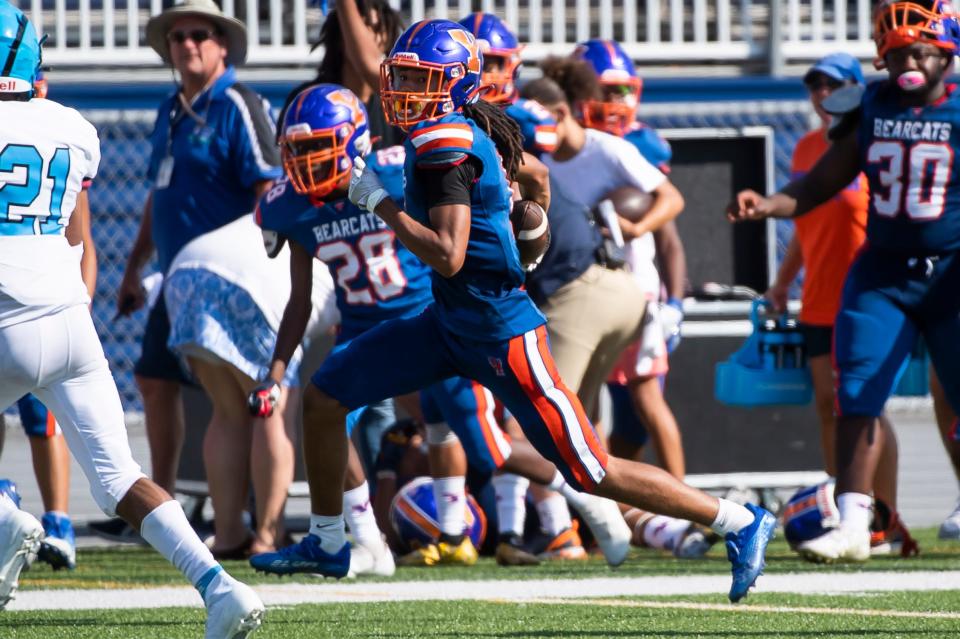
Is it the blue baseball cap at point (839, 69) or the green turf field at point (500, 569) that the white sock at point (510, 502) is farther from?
the blue baseball cap at point (839, 69)

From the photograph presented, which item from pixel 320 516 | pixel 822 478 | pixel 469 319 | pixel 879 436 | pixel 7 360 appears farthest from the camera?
pixel 822 478

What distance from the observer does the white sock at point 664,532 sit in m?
6.84

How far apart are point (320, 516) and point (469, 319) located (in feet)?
2.93

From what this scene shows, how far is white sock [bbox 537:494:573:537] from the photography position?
22.6 ft

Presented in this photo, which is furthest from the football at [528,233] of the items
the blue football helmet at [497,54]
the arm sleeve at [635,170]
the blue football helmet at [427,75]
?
the arm sleeve at [635,170]

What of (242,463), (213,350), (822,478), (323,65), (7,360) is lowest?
(822,478)

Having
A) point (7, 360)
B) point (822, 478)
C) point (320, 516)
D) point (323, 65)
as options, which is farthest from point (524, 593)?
point (822, 478)

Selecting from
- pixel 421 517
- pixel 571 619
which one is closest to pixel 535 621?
pixel 571 619

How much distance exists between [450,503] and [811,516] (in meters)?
1.33

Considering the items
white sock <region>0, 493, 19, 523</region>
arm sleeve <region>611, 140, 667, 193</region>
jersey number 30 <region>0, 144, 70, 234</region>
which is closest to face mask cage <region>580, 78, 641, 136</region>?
arm sleeve <region>611, 140, 667, 193</region>

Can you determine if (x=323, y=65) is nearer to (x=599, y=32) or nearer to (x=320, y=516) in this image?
(x=320, y=516)

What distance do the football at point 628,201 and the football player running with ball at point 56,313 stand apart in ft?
10.6

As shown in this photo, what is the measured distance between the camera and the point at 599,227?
7113mm

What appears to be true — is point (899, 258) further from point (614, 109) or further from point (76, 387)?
point (76, 387)
